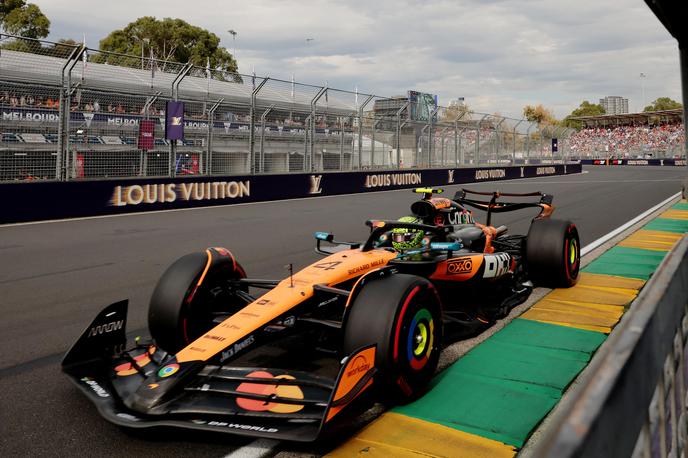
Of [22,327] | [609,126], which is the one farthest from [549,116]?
[22,327]

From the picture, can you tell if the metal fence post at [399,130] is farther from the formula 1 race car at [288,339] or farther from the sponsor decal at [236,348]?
the sponsor decal at [236,348]

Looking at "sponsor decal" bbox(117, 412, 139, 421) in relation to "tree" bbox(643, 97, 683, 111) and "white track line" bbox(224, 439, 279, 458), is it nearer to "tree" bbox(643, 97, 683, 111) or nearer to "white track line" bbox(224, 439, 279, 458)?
"white track line" bbox(224, 439, 279, 458)

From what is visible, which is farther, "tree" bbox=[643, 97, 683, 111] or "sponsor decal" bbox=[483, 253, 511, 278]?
"tree" bbox=[643, 97, 683, 111]

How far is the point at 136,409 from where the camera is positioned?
2.70 metres

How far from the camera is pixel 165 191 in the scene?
1378 cm

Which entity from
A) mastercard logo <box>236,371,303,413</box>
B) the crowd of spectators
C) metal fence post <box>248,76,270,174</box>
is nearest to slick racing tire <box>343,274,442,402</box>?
mastercard logo <box>236,371,303,413</box>

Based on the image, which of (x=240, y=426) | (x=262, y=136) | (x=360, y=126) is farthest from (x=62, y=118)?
(x=240, y=426)

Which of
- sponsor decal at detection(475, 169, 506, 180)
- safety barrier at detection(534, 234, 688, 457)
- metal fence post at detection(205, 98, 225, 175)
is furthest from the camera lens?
sponsor decal at detection(475, 169, 506, 180)

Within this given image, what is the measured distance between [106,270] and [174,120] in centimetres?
781

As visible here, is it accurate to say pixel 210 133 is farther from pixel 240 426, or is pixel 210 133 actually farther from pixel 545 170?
pixel 545 170

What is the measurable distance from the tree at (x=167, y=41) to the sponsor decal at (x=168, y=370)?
164ft

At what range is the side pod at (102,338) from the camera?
3178mm

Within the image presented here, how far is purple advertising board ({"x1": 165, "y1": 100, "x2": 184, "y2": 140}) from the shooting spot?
45.5 feet

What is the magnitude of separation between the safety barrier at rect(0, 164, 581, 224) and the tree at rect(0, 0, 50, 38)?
1231 inches
